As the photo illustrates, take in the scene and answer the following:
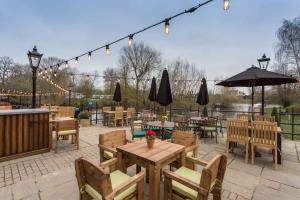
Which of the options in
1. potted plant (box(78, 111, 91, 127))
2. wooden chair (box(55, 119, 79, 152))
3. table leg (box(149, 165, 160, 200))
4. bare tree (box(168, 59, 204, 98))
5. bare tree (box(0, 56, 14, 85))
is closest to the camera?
table leg (box(149, 165, 160, 200))

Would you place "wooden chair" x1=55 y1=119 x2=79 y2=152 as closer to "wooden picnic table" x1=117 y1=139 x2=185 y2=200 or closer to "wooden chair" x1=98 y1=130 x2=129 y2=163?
"wooden chair" x1=98 y1=130 x2=129 y2=163

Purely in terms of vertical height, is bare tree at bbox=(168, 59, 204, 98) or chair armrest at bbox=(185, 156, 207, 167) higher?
bare tree at bbox=(168, 59, 204, 98)

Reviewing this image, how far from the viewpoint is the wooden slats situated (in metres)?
3.46

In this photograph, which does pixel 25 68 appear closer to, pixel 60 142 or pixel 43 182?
pixel 60 142

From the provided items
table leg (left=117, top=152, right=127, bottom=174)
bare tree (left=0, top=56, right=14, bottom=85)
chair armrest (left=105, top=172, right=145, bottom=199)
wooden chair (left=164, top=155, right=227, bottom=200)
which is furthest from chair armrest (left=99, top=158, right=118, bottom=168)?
bare tree (left=0, top=56, right=14, bottom=85)

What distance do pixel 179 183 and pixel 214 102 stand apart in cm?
1633

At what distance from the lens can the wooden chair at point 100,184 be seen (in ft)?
4.53

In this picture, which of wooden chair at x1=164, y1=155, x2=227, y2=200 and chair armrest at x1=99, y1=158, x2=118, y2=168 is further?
chair armrest at x1=99, y1=158, x2=118, y2=168

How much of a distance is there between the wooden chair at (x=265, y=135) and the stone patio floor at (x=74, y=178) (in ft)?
1.37

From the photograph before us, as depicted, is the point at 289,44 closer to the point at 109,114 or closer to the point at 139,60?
the point at 139,60

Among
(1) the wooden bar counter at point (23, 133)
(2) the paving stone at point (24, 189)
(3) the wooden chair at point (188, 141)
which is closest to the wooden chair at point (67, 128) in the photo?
(1) the wooden bar counter at point (23, 133)

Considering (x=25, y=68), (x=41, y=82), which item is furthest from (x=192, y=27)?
(x=25, y=68)

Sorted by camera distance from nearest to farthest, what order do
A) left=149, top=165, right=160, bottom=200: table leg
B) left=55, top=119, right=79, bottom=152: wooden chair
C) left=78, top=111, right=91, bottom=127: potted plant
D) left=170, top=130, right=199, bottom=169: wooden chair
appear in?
1. left=149, top=165, right=160, bottom=200: table leg
2. left=170, top=130, right=199, bottom=169: wooden chair
3. left=55, top=119, right=79, bottom=152: wooden chair
4. left=78, top=111, right=91, bottom=127: potted plant

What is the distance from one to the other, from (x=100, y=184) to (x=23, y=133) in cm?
337
